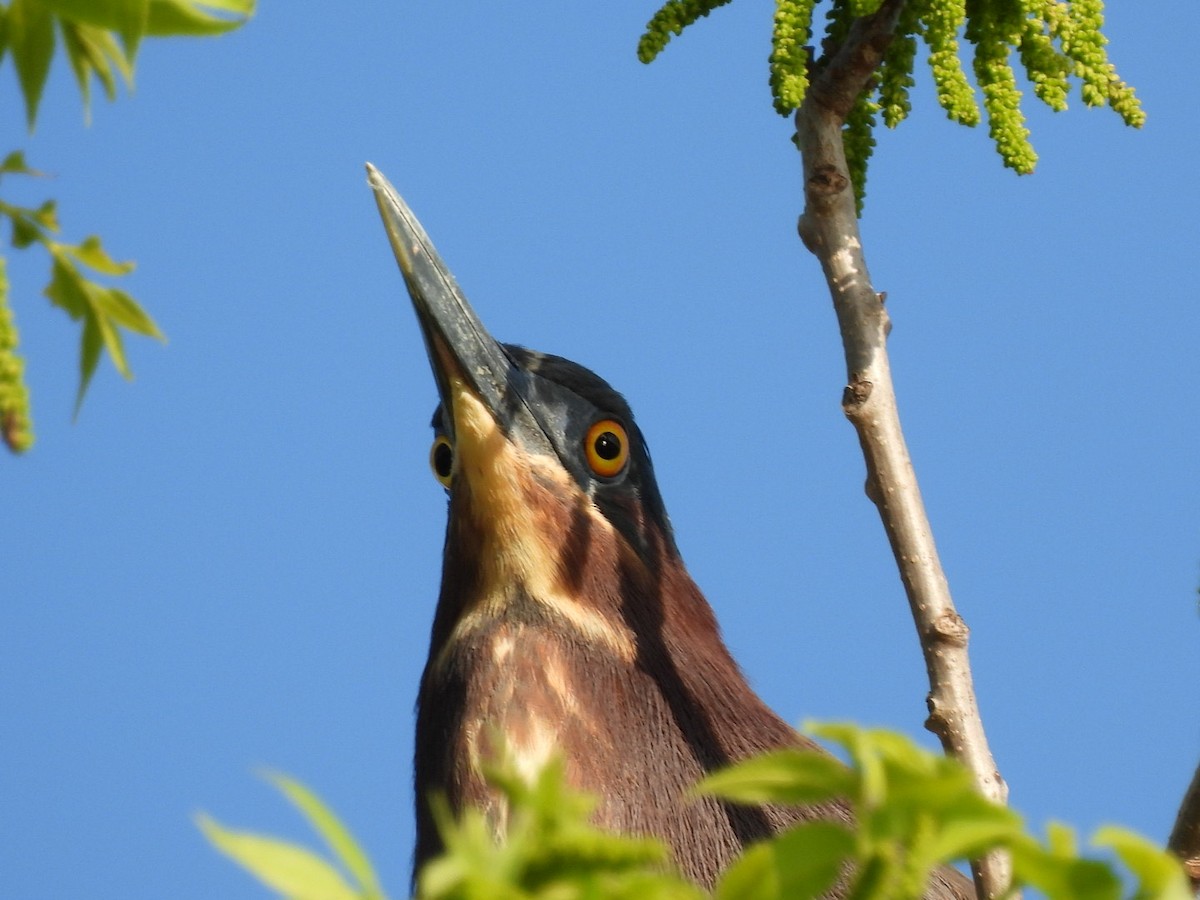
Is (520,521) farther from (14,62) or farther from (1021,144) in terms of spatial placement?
(14,62)

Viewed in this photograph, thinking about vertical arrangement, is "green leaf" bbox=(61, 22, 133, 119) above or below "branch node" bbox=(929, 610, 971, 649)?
above

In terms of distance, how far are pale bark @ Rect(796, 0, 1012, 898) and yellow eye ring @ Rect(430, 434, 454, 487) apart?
126cm

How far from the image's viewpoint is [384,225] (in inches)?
143

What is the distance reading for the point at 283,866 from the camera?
2.55ft

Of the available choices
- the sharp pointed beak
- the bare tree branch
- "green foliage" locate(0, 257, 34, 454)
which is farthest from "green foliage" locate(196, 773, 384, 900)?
the sharp pointed beak

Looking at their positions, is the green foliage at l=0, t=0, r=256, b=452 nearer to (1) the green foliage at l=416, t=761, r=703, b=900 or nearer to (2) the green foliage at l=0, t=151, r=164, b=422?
(2) the green foliage at l=0, t=151, r=164, b=422

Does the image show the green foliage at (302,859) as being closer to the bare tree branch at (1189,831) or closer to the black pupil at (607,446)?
the bare tree branch at (1189,831)

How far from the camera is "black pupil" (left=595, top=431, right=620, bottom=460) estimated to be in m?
4.07

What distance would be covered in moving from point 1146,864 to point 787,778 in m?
0.19

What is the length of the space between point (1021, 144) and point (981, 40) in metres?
0.33

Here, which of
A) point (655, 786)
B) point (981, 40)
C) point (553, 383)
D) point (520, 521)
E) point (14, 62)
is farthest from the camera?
point (553, 383)

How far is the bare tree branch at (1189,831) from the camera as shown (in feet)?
7.79

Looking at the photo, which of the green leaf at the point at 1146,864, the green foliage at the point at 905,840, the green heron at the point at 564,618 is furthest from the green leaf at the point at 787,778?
the green heron at the point at 564,618

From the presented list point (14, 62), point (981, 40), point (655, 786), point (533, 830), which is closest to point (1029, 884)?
point (533, 830)
